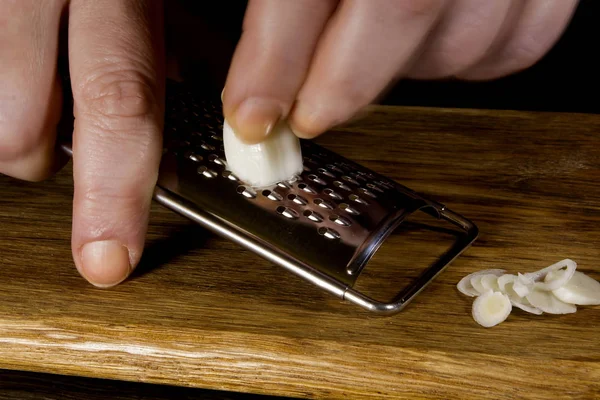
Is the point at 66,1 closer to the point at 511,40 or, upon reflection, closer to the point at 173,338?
the point at 173,338

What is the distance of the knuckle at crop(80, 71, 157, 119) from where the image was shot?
0.79 meters

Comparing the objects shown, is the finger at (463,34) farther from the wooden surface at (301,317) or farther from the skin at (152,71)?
the wooden surface at (301,317)

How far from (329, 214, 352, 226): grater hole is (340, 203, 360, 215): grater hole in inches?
0.6

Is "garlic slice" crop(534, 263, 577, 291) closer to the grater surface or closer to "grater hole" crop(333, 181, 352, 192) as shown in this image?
the grater surface

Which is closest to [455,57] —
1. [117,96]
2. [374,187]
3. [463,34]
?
[463,34]

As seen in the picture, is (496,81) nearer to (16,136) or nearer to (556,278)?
(556,278)

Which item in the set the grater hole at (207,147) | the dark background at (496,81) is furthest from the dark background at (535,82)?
the grater hole at (207,147)

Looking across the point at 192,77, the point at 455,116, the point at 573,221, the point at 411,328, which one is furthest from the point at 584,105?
the point at 411,328

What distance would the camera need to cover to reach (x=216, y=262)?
33.9 inches

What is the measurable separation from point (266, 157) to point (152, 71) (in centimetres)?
17

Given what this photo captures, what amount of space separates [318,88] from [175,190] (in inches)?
11.0

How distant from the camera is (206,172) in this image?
89 centimetres

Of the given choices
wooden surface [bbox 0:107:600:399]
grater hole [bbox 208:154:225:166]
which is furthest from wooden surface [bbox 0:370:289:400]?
grater hole [bbox 208:154:225:166]

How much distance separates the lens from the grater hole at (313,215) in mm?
826
